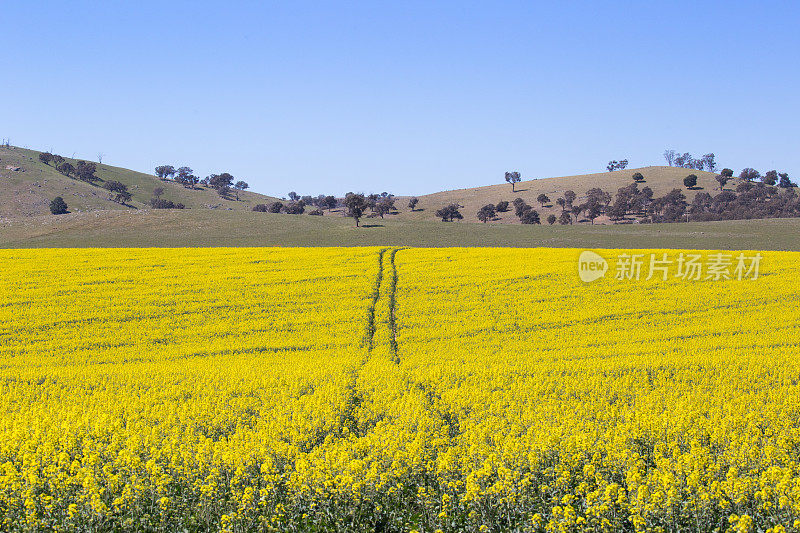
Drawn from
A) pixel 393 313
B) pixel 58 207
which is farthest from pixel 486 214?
pixel 393 313

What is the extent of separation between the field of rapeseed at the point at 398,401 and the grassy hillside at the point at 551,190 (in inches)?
3621

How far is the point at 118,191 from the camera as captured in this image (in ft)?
473

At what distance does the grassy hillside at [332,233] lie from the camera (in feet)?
199

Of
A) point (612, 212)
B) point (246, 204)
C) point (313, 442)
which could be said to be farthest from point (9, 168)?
point (313, 442)

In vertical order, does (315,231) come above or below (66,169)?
below

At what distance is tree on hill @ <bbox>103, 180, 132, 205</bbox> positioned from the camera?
13738cm

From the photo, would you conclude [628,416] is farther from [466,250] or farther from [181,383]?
[466,250]

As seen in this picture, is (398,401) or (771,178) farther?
(771,178)

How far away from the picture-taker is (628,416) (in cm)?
1352

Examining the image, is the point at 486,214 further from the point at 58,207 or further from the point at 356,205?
the point at 58,207

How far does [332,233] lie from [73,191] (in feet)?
270

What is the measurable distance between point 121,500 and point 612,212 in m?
110

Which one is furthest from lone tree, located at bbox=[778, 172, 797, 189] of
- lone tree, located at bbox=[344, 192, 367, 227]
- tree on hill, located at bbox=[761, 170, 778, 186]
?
lone tree, located at bbox=[344, 192, 367, 227]

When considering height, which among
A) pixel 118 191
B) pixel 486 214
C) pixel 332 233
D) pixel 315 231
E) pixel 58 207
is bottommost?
pixel 332 233
